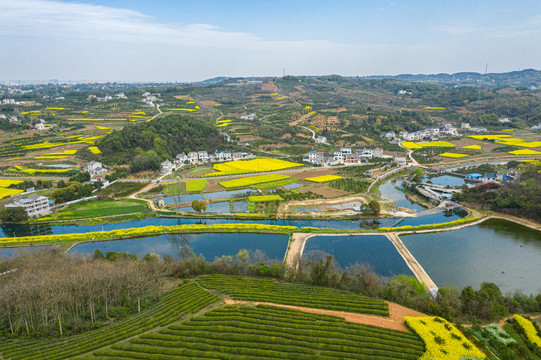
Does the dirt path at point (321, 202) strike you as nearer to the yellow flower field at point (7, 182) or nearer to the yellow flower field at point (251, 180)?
the yellow flower field at point (251, 180)

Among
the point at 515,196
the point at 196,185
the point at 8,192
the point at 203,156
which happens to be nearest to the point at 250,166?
the point at 203,156

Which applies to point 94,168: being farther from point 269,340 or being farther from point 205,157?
point 269,340

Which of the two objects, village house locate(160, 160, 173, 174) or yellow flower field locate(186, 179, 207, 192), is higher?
village house locate(160, 160, 173, 174)

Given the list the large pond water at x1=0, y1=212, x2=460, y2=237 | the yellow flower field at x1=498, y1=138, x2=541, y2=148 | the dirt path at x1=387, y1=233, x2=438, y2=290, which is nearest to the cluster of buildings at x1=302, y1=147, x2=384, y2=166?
the large pond water at x1=0, y1=212, x2=460, y2=237

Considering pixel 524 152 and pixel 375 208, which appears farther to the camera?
pixel 524 152

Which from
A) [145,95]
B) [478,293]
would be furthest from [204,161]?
[145,95]

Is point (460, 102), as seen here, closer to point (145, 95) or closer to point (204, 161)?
point (204, 161)

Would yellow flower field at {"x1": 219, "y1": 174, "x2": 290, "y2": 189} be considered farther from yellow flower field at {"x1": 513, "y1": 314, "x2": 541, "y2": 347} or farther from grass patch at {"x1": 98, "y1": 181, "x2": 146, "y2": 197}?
yellow flower field at {"x1": 513, "y1": 314, "x2": 541, "y2": 347}
